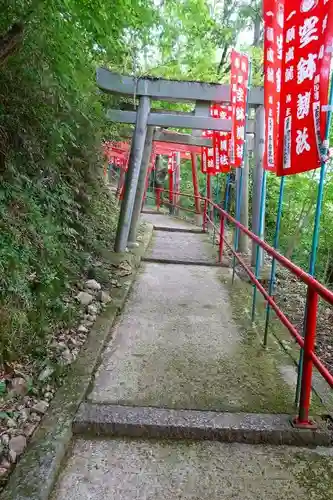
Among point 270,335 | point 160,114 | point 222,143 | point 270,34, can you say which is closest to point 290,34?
point 270,34

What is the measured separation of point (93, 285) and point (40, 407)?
2329mm

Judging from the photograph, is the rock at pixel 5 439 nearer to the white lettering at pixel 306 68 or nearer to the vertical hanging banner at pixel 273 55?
the white lettering at pixel 306 68

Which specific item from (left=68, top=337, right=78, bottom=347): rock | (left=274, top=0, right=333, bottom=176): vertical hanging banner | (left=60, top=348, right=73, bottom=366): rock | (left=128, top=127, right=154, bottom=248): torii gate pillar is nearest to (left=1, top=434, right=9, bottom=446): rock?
(left=60, top=348, right=73, bottom=366): rock

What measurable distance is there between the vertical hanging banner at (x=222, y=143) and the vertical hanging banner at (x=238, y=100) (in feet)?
3.79

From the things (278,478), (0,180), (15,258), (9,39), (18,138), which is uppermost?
(9,39)

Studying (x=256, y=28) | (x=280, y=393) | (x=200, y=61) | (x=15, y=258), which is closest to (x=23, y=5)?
(x=15, y=258)

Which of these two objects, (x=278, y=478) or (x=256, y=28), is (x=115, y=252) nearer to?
(x=278, y=478)

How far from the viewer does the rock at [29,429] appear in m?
2.37

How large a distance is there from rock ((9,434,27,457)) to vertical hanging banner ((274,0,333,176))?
2402 millimetres

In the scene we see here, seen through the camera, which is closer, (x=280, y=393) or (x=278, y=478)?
(x=278, y=478)

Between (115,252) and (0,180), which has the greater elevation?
(0,180)

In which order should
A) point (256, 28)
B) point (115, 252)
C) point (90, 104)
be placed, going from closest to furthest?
point (90, 104) → point (115, 252) → point (256, 28)

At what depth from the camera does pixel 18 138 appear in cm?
349

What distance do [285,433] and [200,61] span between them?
8.34 metres
